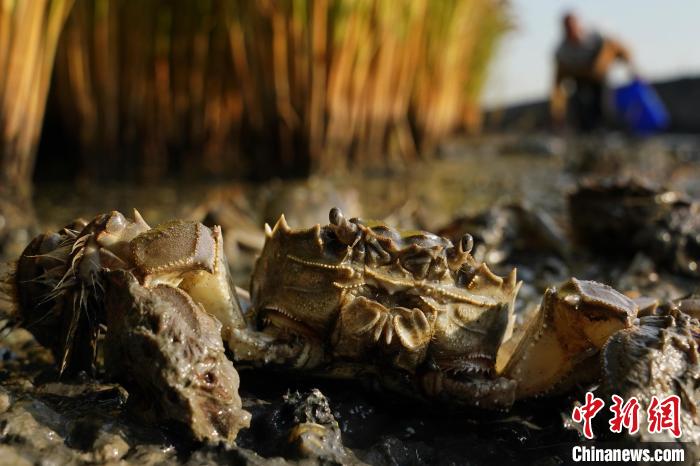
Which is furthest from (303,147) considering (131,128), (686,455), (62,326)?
(686,455)

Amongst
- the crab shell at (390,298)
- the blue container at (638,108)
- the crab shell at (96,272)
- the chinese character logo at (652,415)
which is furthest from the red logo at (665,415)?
the blue container at (638,108)

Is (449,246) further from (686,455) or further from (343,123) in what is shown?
(343,123)

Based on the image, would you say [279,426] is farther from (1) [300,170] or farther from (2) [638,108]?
(2) [638,108]

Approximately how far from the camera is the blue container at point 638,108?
12.6 meters

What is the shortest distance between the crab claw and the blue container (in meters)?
11.5

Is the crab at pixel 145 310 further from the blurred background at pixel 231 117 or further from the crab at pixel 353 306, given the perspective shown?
the blurred background at pixel 231 117

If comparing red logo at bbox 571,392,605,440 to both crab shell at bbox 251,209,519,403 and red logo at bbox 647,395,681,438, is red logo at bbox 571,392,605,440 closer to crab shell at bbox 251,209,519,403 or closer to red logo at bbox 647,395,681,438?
red logo at bbox 647,395,681,438

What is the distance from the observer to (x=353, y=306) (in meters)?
2.04

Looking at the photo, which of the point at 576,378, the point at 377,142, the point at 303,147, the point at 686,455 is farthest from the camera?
the point at 377,142

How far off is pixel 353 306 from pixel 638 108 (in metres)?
12.8

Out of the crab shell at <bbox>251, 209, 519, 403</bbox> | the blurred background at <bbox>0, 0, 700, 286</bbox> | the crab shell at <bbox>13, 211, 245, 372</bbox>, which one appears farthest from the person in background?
the crab shell at <bbox>13, 211, 245, 372</bbox>

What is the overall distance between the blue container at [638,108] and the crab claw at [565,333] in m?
11.5

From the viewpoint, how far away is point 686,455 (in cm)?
173

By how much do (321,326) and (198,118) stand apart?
18.4ft
